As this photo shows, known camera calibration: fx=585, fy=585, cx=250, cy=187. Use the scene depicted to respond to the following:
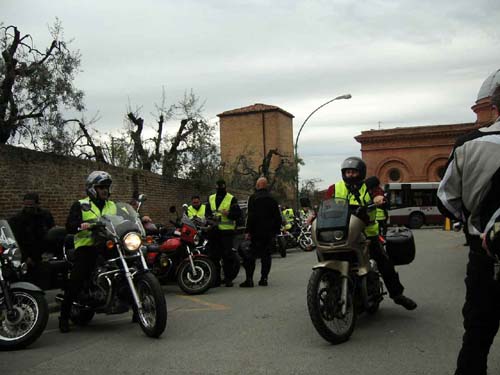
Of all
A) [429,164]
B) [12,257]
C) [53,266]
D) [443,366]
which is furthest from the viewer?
[429,164]

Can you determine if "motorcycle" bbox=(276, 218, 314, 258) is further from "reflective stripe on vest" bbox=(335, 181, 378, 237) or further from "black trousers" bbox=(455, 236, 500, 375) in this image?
"black trousers" bbox=(455, 236, 500, 375)

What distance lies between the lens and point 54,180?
13.2 meters

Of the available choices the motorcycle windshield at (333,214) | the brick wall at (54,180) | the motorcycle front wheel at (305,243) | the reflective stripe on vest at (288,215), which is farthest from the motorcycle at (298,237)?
the motorcycle windshield at (333,214)

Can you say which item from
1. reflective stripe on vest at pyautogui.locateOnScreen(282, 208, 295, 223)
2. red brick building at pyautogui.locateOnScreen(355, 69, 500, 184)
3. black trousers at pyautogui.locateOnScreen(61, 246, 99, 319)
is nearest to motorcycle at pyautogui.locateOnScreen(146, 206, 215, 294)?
black trousers at pyautogui.locateOnScreen(61, 246, 99, 319)

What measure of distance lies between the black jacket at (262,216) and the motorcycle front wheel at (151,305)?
158 inches

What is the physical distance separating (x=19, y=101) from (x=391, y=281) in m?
9.97

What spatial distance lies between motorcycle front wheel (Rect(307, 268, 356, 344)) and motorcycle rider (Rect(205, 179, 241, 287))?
4.59m

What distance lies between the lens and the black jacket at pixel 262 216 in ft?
32.2

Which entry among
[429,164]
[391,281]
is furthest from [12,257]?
[429,164]

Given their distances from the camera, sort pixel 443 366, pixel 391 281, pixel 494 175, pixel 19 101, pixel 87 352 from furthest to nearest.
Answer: pixel 19 101
pixel 391 281
pixel 87 352
pixel 443 366
pixel 494 175

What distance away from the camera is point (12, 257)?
6.03 meters

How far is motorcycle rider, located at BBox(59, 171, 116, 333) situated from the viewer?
251 inches

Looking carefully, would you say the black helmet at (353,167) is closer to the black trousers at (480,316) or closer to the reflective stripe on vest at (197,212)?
the black trousers at (480,316)

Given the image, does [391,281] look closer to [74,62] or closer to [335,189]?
[335,189]
